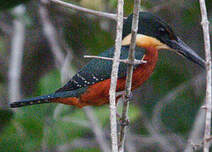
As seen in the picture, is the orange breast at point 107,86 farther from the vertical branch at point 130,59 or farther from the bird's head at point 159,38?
the vertical branch at point 130,59

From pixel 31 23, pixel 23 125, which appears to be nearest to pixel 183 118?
pixel 31 23

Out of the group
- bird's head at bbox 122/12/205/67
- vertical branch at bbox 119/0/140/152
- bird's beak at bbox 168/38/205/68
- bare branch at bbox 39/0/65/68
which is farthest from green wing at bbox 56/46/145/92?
bare branch at bbox 39/0/65/68

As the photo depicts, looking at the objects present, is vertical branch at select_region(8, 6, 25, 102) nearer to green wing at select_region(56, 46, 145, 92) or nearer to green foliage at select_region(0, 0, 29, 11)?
green foliage at select_region(0, 0, 29, 11)

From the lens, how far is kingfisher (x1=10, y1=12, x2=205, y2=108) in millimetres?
2469

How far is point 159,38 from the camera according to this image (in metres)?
2.48

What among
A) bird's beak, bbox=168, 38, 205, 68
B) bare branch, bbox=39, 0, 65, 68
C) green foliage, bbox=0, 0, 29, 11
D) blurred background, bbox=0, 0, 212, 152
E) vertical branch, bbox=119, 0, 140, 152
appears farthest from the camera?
bare branch, bbox=39, 0, 65, 68

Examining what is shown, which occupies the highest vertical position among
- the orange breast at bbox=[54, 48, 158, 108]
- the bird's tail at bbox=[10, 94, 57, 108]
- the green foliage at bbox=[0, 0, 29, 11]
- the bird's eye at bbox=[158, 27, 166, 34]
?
the green foliage at bbox=[0, 0, 29, 11]

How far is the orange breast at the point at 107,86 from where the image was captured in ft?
8.24

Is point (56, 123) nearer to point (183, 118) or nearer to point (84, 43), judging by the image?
point (84, 43)

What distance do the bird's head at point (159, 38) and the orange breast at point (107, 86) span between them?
5 centimetres

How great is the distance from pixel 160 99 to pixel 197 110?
1.09 ft

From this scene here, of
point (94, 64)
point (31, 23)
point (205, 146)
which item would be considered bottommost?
point (205, 146)

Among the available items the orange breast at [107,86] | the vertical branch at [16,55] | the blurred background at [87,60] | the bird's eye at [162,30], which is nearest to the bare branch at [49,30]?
the blurred background at [87,60]

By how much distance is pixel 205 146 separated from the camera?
69.7 inches
